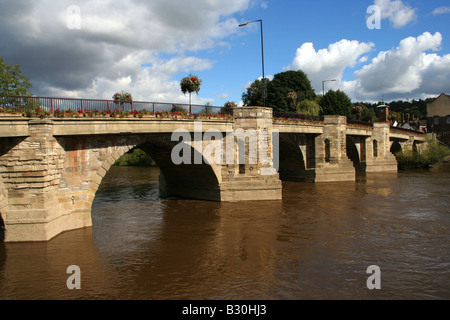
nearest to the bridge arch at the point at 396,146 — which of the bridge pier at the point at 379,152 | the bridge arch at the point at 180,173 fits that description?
the bridge pier at the point at 379,152

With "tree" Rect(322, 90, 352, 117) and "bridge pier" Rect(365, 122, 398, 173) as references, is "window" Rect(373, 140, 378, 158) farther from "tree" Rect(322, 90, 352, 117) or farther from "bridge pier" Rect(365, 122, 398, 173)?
"tree" Rect(322, 90, 352, 117)

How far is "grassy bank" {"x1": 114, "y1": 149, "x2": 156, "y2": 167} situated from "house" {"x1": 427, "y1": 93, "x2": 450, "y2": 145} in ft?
179

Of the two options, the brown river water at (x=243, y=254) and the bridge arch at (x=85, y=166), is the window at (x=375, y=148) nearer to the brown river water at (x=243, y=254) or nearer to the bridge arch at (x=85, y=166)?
the brown river water at (x=243, y=254)

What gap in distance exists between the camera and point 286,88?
5544 cm

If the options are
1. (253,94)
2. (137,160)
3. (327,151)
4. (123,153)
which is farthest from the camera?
(253,94)

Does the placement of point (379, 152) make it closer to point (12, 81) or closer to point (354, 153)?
point (354, 153)

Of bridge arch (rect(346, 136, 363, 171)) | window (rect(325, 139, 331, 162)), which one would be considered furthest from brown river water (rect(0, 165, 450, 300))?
bridge arch (rect(346, 136, 363, 171))

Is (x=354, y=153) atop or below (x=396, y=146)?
below

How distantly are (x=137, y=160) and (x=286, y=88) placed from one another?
25.8 metres

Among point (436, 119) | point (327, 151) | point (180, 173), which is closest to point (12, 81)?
point (180, 173)

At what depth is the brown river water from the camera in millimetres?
9594

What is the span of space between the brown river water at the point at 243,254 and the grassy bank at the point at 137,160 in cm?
→ 3175

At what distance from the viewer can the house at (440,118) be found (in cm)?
6812
